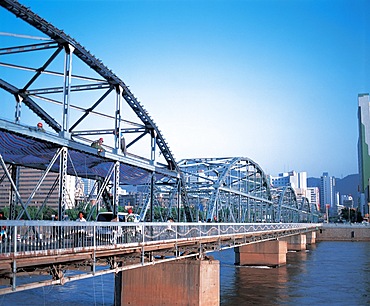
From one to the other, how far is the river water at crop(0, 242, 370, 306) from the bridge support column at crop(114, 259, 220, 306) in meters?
4.40

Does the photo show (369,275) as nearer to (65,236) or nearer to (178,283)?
(178,283)

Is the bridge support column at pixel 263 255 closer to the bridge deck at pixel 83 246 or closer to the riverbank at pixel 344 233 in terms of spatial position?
the bridge deck at pixel 83 246

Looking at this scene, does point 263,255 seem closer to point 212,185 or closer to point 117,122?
point 212,185

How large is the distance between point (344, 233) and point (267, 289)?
342 ft

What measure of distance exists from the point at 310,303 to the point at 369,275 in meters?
20.6

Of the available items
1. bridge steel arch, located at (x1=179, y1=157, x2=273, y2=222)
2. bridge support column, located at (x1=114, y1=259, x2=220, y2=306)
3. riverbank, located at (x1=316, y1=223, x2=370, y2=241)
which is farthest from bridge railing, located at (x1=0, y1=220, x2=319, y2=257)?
riverbank, located at (x1=316, y1=223, x2=370, y2=241)

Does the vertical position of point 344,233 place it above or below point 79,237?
below

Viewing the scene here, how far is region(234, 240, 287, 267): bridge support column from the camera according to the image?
66375mm

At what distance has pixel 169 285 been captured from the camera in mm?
30500

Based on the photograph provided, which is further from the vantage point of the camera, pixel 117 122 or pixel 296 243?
pixel 296 243

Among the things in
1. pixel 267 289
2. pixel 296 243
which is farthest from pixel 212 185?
pixel 296 243

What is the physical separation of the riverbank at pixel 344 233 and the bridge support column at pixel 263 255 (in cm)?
7863

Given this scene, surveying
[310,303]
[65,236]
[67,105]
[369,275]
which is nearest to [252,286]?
[310,303]

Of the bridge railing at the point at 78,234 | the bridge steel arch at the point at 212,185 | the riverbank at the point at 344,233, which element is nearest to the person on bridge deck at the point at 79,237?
the bridge railing at the point at 78,234
